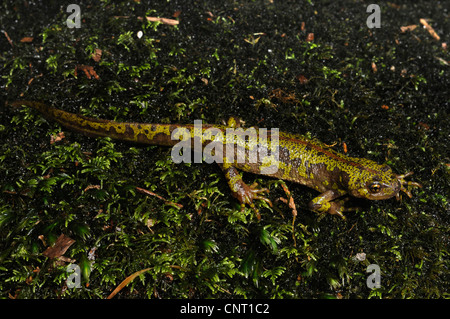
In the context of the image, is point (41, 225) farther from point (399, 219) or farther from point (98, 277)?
point (399, 219)

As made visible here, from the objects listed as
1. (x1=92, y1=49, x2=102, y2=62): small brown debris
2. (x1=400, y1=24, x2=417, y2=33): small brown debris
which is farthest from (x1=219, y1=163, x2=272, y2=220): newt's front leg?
(x1=400, y1=24, x2=417, y2=33): small brown debris

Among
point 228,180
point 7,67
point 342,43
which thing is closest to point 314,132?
point 228,180

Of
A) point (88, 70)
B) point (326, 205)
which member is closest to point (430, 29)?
point (326, 205)

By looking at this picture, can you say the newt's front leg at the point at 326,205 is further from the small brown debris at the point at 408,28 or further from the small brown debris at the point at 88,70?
the small brown debris at the point at 408,28

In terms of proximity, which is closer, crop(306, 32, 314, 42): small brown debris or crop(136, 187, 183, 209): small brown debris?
crop(136, 187, 183, 209): small brown debris

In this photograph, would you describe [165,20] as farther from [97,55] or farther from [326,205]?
[326,205]

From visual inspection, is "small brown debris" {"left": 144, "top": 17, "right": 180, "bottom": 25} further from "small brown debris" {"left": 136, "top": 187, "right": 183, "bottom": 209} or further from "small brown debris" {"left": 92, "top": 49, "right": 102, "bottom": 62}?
"small brown debris" {"left": 136, "top": 187, "right": 183, "bottom": 209}
